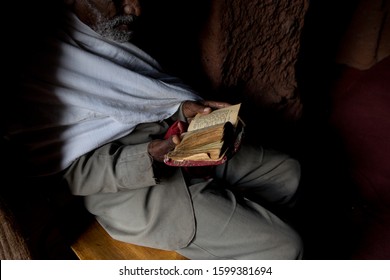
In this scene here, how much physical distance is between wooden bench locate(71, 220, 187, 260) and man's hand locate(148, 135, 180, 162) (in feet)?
1.18

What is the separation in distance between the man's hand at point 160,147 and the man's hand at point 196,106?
27cm

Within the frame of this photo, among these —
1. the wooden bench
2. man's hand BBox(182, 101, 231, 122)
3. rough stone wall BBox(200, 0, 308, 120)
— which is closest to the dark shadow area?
rough stone wall BBox(200, 0, 308, 120)

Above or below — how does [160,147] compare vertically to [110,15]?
below

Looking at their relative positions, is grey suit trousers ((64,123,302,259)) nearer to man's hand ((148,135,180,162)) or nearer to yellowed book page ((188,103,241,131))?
man's hand ((148,135,180,162))

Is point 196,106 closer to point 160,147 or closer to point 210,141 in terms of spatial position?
point 160,147

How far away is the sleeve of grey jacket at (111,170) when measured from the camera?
121cm

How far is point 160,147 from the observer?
3.91 ft

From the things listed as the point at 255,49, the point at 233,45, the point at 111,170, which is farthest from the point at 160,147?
the point at 255,49

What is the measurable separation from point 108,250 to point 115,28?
778 millimetres

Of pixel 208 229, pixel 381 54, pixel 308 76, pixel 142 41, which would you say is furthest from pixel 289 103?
pixel 208 229

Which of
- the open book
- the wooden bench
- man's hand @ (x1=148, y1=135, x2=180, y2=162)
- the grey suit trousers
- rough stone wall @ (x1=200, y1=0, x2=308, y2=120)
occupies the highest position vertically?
rough stone wall @ (x1=200, y1=0, x2=308, y2=120)

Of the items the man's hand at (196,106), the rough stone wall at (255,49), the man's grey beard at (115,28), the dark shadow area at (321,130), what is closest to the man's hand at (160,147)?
the man's hand at (196,106)

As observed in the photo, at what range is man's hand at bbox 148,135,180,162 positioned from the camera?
1174 mm

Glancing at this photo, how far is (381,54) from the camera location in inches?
83.6
